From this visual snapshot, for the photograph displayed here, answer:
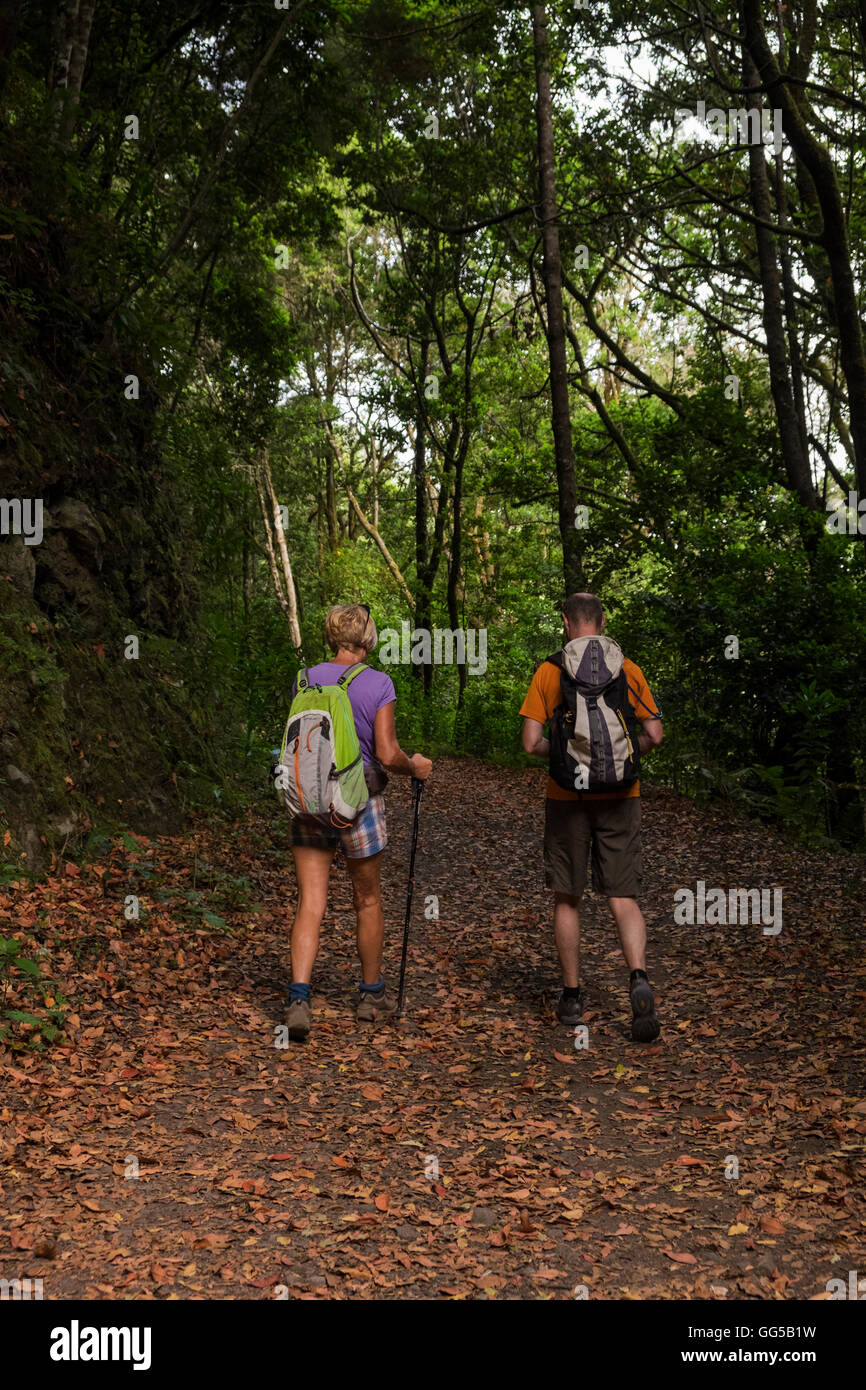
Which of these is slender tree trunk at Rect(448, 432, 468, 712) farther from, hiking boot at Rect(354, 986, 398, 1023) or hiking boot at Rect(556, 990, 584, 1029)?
hiking boot at Rect(556, 990, 584, 1029)

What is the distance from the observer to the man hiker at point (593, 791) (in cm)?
532

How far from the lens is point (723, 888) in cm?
884

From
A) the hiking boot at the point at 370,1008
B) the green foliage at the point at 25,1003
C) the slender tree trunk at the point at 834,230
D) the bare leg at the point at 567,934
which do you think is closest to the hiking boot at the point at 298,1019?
the hiking boot at the point at 370,1008

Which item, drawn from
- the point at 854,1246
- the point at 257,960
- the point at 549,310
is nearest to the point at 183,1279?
the point at 854,1246

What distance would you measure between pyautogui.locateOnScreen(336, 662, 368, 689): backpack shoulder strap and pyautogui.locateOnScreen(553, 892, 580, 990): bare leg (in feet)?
5.23

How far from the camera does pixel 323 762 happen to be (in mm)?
5191

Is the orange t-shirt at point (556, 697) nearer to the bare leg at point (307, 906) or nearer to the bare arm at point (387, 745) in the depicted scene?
the bare arm at point (387, 745)

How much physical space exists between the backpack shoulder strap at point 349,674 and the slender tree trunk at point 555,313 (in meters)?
11.1

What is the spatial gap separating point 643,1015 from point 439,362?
2574 cm

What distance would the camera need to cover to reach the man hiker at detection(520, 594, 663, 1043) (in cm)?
532

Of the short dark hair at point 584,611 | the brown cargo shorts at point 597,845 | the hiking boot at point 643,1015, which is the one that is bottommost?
the hiking boot at point 643,1015

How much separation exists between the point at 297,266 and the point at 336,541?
357 inches

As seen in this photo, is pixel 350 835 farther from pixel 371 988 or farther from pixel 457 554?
pixel 457 554

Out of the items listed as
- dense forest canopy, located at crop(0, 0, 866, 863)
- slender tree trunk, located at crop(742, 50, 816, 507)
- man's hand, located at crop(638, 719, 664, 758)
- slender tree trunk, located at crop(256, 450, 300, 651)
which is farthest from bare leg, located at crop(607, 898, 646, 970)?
slender tree trunk, located at crop(256, 450, 300, 651)
